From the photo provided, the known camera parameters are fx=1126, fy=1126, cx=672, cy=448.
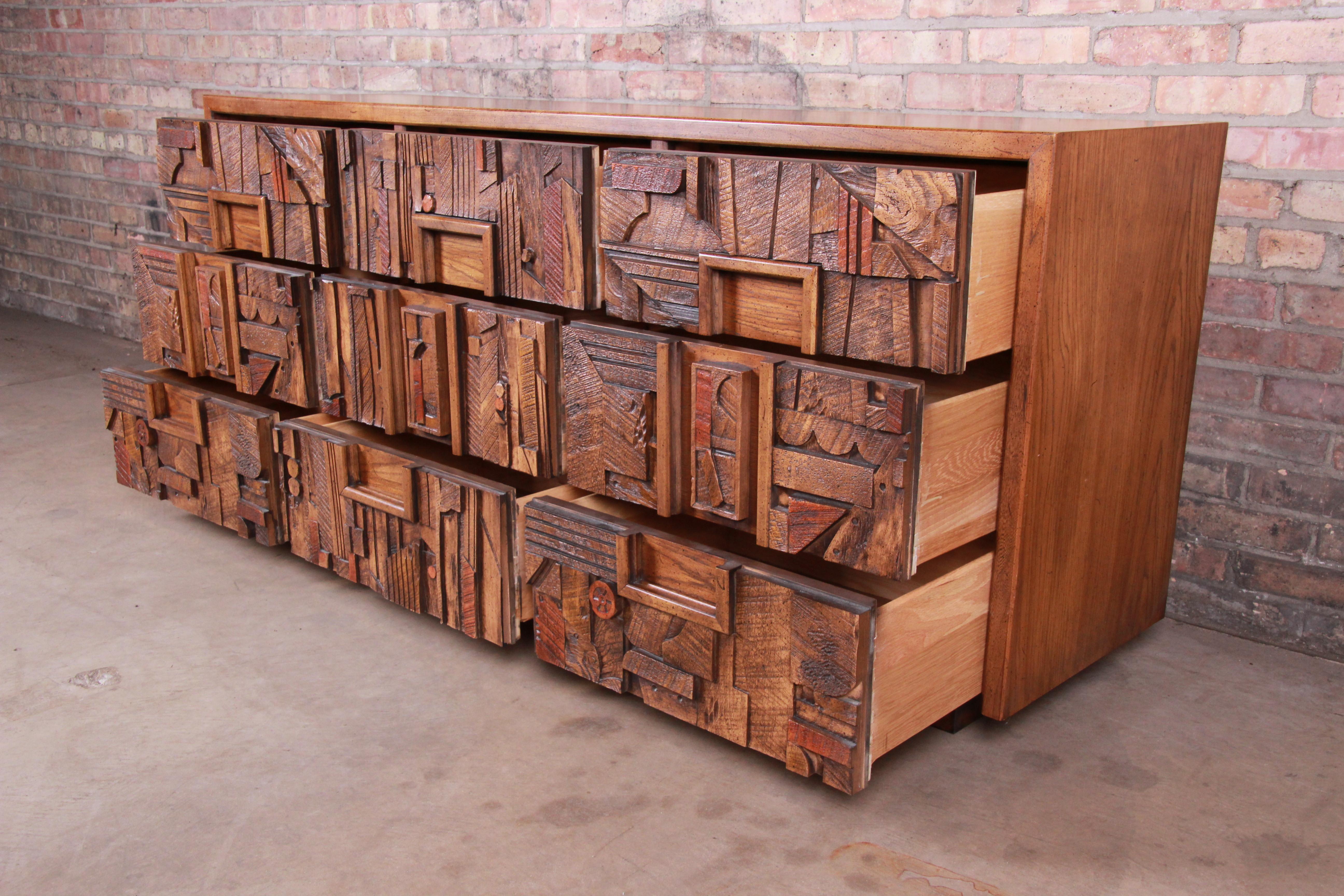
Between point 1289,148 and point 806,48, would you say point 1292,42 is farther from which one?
point 806,48

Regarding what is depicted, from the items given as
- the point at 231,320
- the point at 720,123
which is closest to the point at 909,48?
the point at 720,123

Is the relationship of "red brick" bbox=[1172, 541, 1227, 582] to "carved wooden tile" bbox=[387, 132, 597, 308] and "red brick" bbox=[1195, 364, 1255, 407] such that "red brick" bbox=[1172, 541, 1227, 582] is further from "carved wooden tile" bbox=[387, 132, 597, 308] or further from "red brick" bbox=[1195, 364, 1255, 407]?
"carved wooden tile" bbox=[387, 132, 597, 308]

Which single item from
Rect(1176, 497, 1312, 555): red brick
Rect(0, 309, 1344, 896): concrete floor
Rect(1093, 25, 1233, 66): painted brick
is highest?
Rect(1093, 25, 1233, 66): painted brick

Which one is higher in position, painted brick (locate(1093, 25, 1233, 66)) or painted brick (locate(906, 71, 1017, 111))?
painted brick (locate(1093, 25, 1233, 66))

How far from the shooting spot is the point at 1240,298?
195cm

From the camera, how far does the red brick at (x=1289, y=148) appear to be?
1813 millimetres

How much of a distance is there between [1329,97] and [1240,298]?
1.13 ft

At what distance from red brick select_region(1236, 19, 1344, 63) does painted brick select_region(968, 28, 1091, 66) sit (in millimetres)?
266

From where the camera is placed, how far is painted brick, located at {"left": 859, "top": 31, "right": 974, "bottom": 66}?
2164 mm

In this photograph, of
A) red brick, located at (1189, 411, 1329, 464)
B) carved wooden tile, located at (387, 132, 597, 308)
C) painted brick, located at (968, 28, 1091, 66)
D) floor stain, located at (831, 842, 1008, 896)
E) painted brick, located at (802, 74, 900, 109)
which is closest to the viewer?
floor stain, located at (831, 842, 1008, 896)

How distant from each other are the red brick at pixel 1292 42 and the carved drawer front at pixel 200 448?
1.89m

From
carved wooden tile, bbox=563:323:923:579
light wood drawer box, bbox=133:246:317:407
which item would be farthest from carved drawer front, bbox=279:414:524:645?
carved wooden tile, bbox=563:323:923:579

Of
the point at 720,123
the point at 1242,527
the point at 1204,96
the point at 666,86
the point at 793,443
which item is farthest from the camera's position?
the point at 666,86

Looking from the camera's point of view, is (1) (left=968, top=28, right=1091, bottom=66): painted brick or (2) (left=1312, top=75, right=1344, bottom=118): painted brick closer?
(2) (left=1312, top=75, right=1344, bottom=118): painted brick
